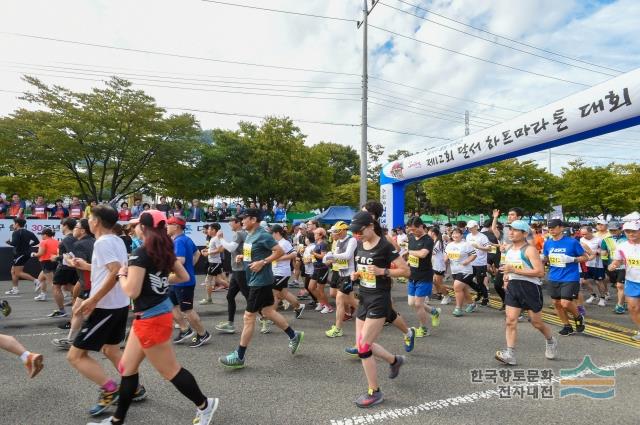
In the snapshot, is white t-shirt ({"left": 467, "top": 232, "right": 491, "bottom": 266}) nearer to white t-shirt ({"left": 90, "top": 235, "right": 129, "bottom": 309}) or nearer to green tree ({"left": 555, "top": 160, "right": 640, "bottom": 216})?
white t-shirt ({"left": 90, "top": 235, "right": 129, "bottom": 309})

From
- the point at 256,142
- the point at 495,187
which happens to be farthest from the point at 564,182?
the point at 256,142

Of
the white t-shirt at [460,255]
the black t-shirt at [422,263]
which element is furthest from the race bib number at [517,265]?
the white t-shirt at [460,255]

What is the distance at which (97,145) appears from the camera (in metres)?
16.3

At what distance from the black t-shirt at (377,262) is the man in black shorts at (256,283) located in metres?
1.23

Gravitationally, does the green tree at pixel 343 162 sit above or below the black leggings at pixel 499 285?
above

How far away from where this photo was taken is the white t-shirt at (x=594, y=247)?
8430 millimetres

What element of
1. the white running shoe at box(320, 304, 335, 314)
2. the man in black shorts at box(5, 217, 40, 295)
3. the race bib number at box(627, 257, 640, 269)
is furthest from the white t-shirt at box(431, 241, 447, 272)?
the man in black shorts at box(5, 217, 40, 295)

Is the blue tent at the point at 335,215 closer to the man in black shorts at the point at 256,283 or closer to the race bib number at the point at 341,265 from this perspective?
the race bib number at the point at 341,265

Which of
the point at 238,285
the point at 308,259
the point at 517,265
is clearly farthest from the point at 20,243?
the point at 517,265

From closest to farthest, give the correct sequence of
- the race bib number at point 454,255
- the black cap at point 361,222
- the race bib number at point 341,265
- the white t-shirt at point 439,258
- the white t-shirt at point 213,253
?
the black cap at point 361,222
the race bib number at point 341,265
the race bib number at point 454,255
the white t-shirt at point 213,253
the white t-shirt at point 439,258

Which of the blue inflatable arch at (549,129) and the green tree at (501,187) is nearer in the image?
the blue inflatable arch at (549,129)

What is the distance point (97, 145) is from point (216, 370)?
51.1 feet

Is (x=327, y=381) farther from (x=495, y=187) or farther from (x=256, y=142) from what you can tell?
(x=495, y=187)

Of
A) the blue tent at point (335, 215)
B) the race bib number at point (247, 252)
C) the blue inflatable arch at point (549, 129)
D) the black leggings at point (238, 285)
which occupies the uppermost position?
the blue inflatable arch at point (549, 129)
